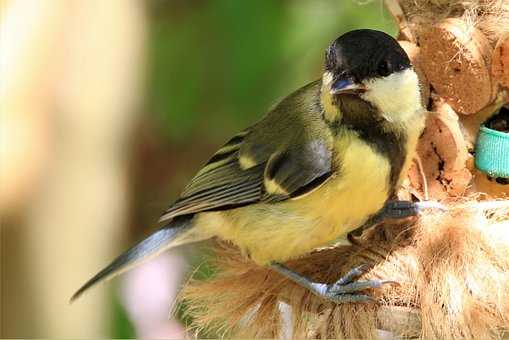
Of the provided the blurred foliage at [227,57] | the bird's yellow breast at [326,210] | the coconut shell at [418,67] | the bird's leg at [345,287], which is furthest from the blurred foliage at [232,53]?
the bird's leg at [345,287]

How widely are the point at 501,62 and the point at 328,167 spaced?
0.35 meters

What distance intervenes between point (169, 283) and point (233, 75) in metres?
0.60

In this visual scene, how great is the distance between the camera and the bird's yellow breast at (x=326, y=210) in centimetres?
150

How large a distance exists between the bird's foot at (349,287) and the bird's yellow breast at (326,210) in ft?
0.33

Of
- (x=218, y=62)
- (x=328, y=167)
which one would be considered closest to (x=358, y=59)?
(x=328, y=167)

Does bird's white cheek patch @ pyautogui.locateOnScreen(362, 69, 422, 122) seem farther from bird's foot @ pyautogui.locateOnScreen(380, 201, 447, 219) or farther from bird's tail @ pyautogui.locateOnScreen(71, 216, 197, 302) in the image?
bird's tail @ pyautogui.locateOnScreen(71, 216, 197, 302)

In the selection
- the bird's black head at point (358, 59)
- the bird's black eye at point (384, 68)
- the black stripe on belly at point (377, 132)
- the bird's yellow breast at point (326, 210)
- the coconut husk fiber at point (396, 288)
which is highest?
the bird's black head at point (358, 59)

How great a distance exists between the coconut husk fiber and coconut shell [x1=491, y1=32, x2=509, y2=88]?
218 mm

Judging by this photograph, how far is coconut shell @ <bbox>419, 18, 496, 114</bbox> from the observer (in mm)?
1550

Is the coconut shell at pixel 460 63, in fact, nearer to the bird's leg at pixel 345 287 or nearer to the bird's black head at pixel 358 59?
the bird's black head at pixel 358 59

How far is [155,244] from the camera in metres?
1.70

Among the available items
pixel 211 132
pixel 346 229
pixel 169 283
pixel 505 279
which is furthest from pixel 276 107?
pixel 211 132

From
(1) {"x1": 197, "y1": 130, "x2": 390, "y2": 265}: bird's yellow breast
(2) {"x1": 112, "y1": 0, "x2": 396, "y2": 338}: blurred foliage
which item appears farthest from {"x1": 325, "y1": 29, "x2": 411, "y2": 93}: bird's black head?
(2) {"x1": 112, "y1": 0, "x2": 396, "y2": 338}: blurred foliage

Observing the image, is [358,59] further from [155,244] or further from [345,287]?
[155,244]
